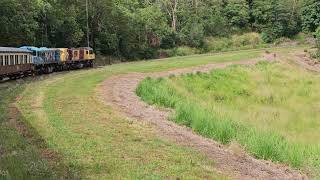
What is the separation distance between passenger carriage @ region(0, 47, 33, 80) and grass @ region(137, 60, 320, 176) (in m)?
10.7

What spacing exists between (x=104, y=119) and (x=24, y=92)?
1067cm

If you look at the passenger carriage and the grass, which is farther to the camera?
the passenger carriage

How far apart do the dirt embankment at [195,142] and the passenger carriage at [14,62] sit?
12.1 meters

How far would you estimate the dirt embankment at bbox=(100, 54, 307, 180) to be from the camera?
13.2 m

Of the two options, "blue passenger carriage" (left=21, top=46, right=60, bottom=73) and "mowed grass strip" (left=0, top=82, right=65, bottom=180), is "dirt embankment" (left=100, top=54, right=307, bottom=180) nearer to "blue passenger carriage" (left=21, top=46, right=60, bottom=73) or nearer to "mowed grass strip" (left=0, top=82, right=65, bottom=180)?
"mowed grass strip" (left=0, top=82, right=65, bottom=180)

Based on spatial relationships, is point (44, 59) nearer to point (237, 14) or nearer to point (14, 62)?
point (14, 62)

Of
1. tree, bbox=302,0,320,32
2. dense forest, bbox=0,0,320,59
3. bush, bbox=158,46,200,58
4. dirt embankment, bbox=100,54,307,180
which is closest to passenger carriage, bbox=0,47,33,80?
dirt embankment, bbox=100,54,307,180

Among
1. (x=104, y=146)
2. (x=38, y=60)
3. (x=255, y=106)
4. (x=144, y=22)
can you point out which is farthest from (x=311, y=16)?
(x=104, y=146)

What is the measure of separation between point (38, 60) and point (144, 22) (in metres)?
41.4

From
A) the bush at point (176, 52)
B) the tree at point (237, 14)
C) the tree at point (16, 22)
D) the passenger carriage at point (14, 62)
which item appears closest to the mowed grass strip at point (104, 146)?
the passenger carriage at point (14, 62)

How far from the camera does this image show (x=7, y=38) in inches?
2291

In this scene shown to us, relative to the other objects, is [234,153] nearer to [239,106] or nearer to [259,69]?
[239,106]

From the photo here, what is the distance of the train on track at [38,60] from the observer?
3894cm

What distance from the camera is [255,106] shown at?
34.6m
